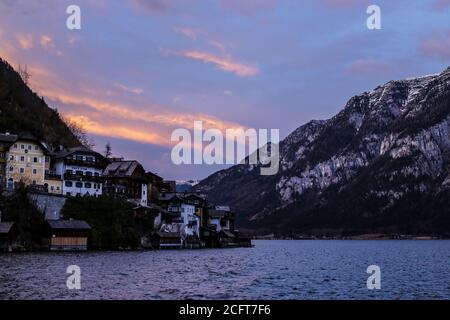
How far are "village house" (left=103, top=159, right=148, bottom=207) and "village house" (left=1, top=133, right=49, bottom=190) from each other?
2033cm

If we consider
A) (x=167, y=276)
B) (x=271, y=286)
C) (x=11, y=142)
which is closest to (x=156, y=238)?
(x=11, y=142)

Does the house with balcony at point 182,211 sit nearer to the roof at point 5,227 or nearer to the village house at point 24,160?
the village house at point 24,160

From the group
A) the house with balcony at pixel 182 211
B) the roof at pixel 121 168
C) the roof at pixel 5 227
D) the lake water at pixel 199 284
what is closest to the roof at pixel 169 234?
the house with balcony at pixel 182 211

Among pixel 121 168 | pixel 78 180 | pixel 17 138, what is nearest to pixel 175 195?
pixel 121 168

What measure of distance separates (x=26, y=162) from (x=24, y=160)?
2.21 ft

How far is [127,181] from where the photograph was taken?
15475cm

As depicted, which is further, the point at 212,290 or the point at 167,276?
the point at 167,276

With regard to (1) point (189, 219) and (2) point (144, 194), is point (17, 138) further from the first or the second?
(1) point (189, 219)

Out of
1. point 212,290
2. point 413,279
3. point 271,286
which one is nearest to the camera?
point 212,290

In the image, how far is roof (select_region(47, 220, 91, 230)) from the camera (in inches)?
4759

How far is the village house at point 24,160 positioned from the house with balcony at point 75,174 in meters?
2.83

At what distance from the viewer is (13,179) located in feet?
432
